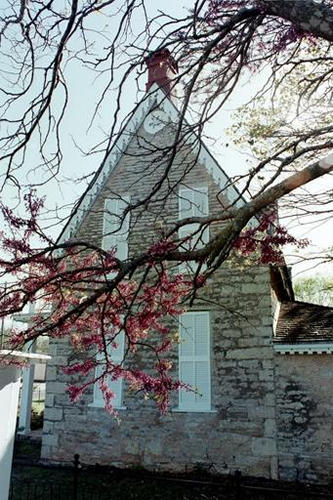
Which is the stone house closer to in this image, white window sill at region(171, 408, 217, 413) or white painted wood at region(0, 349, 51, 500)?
white window sill at region(171, 408, 217, 413)

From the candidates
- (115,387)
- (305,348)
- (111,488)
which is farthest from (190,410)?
(305,348)

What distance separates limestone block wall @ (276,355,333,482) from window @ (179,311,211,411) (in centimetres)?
155

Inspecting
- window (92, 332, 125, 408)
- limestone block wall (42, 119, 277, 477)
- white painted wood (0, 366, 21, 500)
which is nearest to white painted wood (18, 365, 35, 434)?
limestone block wall (42, 119, 277, 477)

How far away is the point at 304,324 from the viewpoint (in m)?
9.95

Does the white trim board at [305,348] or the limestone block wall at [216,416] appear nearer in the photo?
the white trim board at [305,348]

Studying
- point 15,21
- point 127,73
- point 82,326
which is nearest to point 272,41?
point 127,73

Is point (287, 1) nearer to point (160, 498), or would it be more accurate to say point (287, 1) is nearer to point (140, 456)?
point (160, 498)

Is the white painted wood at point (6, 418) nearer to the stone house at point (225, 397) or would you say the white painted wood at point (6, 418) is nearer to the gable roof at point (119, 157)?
the stone house at point (225, 397)

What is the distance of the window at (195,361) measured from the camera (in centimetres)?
941

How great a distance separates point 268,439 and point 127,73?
7.68 m

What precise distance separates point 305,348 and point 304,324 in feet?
4.22

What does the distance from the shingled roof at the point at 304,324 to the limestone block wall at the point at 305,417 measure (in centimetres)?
38

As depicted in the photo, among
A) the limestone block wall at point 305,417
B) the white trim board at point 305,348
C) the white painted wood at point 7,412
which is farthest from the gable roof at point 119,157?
the white painted wood at point 7,412

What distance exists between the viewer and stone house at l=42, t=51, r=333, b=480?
858cm
